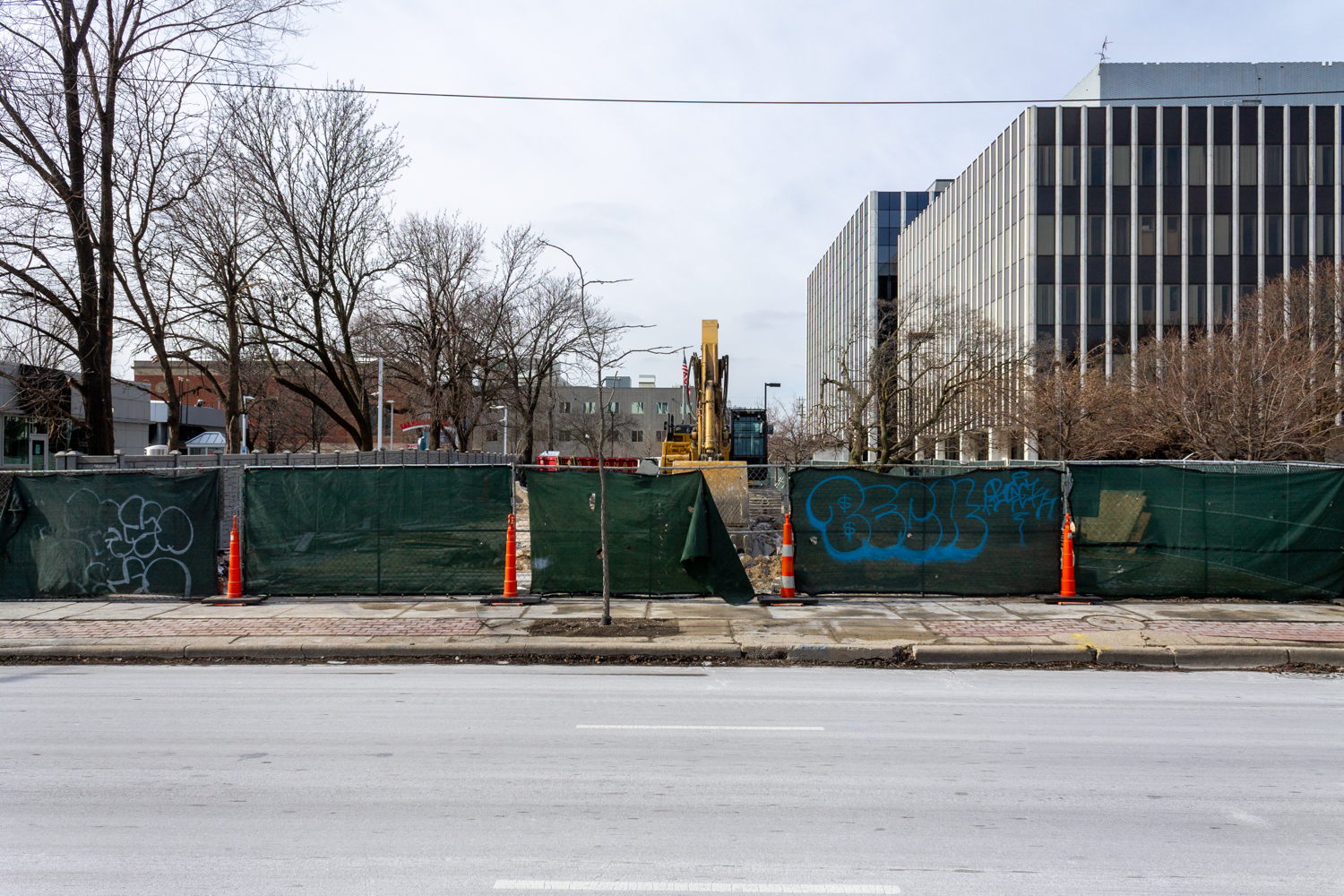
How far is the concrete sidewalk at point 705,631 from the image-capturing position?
9555 millimetres

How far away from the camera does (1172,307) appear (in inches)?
2031

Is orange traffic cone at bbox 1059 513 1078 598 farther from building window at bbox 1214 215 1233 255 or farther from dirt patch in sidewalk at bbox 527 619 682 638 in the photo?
building window at bbox 1214 215 1233 255

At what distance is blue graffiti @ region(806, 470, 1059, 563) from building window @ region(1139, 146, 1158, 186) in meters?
49.1

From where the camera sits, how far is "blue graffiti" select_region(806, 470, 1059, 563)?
11.9 m

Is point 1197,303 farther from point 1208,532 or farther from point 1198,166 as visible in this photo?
point 1208,532

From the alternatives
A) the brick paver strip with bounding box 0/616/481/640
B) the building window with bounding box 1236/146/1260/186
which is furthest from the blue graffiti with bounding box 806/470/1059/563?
the building window with bounding box 1236/146/1260/186

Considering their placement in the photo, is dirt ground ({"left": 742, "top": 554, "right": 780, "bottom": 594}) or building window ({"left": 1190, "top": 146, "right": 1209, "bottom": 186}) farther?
building window ({"left": 1190, "top": 146, "right": 1209, "bottom": 186})

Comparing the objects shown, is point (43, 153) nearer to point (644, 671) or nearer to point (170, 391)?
point (170, 391)

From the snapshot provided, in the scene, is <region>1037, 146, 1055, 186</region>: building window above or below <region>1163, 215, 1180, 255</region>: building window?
above

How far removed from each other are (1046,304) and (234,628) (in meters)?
51.7

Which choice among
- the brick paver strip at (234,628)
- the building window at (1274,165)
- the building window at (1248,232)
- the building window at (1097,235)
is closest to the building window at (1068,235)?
the building window at (1097,235)

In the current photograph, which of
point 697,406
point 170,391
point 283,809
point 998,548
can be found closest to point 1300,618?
point 998,548

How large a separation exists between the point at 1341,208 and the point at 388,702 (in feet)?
205

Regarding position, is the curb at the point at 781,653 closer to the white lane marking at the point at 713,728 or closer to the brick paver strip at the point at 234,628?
the brick paver strip at the point at 234,628
